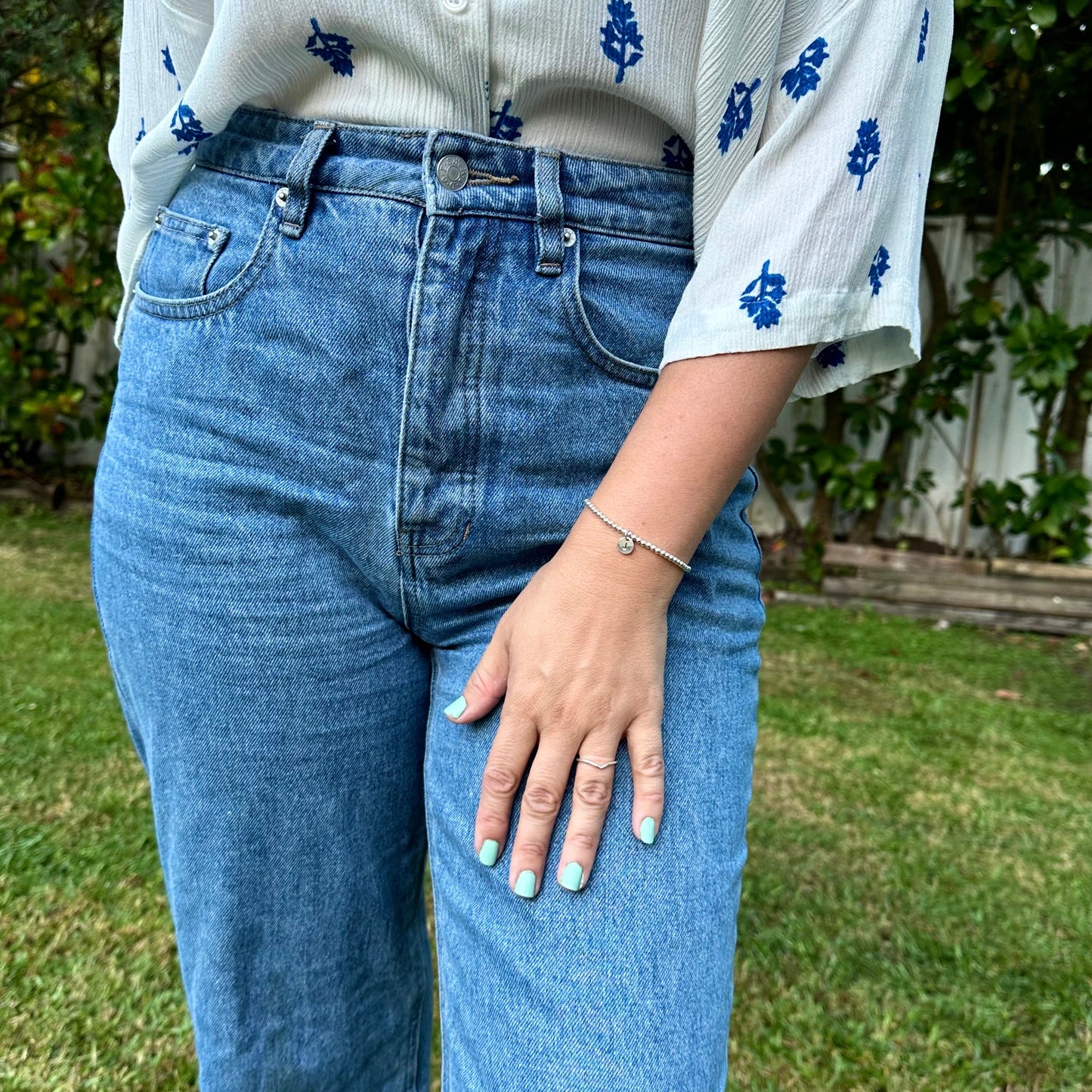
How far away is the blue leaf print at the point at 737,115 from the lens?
2.77 ft

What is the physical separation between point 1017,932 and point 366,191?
2644 mm

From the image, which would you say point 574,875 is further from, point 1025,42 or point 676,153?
point 1025,42

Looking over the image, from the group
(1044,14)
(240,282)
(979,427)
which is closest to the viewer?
(240,282)

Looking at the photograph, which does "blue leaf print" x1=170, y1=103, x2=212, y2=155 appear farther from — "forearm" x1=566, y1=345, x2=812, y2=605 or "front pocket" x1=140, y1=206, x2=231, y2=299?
"forearm" x1=566, y1=345, x2=812, y2=605

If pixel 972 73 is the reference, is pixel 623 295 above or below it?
below

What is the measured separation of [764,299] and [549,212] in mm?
197

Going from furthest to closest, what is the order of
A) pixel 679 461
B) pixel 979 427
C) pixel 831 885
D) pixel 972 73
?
pixel 979 427, pixel 972 73, pixel 831 885, pixel 679 461

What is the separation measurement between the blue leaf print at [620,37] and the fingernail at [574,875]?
647mm

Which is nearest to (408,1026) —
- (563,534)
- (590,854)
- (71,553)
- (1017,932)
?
(590,854)

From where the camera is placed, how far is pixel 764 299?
81cm

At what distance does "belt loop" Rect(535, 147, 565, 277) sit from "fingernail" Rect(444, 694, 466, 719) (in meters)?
0.38

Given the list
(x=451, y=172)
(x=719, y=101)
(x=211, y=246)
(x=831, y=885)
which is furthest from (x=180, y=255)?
(x=831, y=885)

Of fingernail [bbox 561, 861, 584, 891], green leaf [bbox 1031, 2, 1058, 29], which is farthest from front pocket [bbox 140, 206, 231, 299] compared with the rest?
green leaf [bbox 1031, 2, 1058, 29]

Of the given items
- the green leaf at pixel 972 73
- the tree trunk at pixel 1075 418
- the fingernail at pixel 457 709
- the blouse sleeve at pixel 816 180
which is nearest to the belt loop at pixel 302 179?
the blouse sleeve at pixel 816 180
